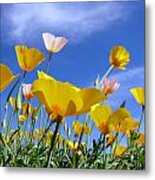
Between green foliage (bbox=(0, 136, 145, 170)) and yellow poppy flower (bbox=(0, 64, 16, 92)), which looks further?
yellow poppy flower (bbox=(0, 64, 16, 92))

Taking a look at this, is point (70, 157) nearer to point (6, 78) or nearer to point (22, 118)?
point (22, 118)

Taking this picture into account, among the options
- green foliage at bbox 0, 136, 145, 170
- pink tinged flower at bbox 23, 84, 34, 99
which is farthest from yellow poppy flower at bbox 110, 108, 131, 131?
pink tinged flower at bbox 23, 84, 34, 99

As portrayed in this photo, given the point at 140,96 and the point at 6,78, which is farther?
the point at 6,78

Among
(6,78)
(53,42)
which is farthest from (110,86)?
(6,78)

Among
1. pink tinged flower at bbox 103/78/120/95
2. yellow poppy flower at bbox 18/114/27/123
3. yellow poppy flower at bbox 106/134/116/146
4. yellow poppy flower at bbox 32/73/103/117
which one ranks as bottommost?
yellow poppy flower at bbox 106/134/116/146

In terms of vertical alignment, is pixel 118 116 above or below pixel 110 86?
below

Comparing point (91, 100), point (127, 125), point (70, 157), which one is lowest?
point (70, 157)

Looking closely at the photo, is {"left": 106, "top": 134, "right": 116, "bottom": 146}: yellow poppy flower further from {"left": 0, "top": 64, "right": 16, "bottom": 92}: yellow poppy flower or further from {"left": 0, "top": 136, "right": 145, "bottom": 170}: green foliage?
{"left": 0, "top": 64, "right": 16, "bottom": 92}: yellow poppy flower

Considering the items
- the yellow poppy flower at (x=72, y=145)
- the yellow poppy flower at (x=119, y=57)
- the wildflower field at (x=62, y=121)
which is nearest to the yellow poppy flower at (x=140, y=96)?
the wildflower field at (x=62, y=121)

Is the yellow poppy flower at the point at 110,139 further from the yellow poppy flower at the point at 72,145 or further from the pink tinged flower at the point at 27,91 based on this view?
the pink tinged flower at the point at 27,91
